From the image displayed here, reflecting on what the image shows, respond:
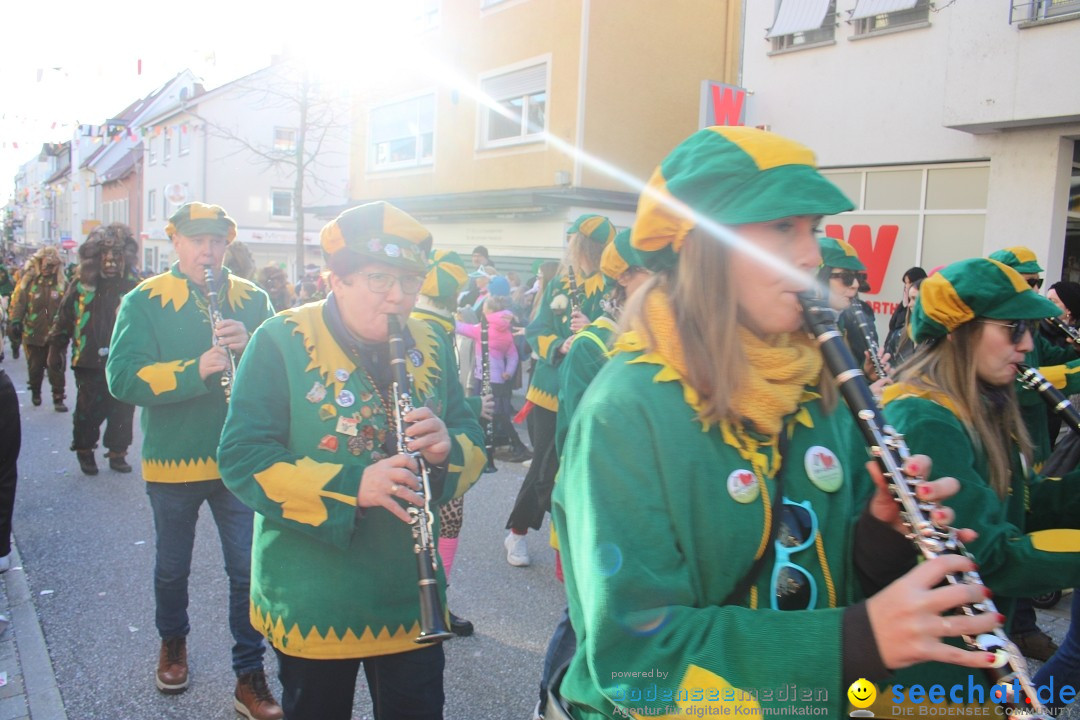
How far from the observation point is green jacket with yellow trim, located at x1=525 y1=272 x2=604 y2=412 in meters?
5.19

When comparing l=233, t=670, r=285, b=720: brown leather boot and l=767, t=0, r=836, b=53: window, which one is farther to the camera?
l=767, t=0, r=836, b=53: window

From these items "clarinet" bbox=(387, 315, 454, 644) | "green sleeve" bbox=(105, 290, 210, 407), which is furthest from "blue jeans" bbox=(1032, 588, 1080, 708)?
"green sleeve" bbox=(105, 290, 210, 407)

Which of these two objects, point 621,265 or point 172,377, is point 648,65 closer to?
point 621,265

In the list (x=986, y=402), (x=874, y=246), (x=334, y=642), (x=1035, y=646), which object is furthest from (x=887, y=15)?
(x=334, y=642)

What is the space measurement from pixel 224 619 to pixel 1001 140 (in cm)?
1011

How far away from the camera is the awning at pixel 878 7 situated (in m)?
10.8

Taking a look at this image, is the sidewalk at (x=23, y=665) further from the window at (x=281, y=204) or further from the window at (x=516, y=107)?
the window at (x=281, y=204)

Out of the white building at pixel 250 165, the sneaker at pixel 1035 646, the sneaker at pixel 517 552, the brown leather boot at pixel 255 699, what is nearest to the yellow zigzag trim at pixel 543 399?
the sneaker at pixel 517 552

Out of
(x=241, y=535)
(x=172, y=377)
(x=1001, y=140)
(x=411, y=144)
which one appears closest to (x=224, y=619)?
(x=241, y=535)

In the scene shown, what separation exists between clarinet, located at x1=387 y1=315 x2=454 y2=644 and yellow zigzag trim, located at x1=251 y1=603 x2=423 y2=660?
0.40ft

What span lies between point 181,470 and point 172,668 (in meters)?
0.93

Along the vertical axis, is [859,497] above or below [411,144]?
below

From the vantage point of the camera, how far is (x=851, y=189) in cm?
1205

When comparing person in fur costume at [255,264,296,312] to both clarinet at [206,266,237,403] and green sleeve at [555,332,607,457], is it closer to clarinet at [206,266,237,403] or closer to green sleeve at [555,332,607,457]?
clarinet at [206,266,237,403]
